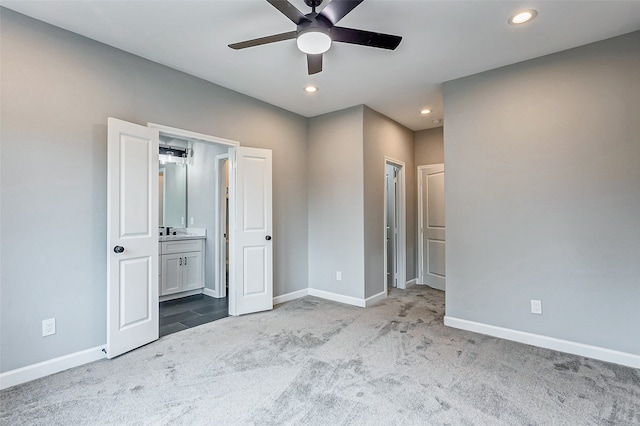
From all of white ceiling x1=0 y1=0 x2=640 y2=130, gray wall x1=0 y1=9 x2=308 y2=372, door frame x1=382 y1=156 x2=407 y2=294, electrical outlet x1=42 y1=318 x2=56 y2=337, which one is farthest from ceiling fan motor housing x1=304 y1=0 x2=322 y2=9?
door frame x1=382 y1=156 x2=407 y2=294

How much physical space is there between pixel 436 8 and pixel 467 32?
481 mm

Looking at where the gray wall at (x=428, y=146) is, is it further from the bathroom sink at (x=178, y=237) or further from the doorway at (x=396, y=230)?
the bathroom sink at (x=178, y=237)

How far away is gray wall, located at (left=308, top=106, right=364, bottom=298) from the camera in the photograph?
427 cm

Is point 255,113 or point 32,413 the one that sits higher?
point 255,113

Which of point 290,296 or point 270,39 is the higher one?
point 270,39

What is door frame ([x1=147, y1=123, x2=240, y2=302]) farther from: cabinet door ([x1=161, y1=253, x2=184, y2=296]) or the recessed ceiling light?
the recessed ceiling light

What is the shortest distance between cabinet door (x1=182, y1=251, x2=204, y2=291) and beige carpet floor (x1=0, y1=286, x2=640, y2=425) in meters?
1.55

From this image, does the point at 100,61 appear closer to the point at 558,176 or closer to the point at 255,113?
the point at 255,113

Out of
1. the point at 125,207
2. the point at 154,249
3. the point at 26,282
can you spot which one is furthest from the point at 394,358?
the point at 26,282

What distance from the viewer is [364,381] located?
2316 mm

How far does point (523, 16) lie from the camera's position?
7.83 feet

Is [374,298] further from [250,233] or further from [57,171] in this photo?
[57,171]

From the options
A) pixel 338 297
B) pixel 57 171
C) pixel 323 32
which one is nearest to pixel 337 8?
pixel 323 32

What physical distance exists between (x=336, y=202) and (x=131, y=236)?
260 centimetres
